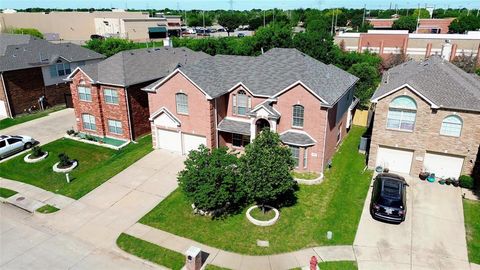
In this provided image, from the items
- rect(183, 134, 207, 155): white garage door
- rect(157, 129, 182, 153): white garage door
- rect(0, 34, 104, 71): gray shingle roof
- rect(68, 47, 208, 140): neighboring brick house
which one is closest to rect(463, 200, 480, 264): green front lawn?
rect(183, 134, 207, 155): white garage door

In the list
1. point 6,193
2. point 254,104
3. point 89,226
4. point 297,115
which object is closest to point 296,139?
point 297,115

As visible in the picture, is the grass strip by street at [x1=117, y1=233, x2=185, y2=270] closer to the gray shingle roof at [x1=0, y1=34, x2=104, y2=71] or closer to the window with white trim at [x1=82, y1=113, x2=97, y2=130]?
the window with white trim at [x1=82, y1=113, x2=97, y2=130]

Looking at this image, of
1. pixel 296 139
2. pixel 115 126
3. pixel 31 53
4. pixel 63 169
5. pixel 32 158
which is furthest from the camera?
pixel 31 53

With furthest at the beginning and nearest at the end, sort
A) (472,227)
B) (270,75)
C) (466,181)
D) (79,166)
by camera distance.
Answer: (79,166) → (270,75) → (466,181) → (472,227)

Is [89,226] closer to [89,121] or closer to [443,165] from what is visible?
[89,121]

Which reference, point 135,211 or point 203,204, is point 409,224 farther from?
point 135,211

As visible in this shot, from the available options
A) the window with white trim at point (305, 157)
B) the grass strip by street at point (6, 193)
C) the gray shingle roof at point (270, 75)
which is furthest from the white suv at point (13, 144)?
the window with white trim at point (305, 157)
